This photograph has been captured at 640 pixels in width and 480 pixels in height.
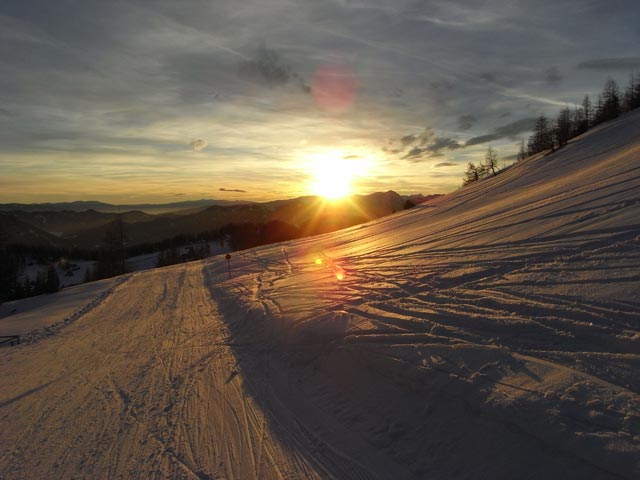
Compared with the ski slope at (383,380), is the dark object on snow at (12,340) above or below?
below

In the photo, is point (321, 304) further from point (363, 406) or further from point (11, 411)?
point (11, 411)

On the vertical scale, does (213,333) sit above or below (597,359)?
below

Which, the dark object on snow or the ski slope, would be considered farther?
the dark object on snow

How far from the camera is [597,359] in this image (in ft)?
19.1

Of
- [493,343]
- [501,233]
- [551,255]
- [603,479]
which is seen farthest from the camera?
[501,233]

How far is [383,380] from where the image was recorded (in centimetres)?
711

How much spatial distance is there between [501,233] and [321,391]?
12026 mm

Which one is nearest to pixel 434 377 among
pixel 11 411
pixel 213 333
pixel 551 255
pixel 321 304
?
pixel 321 304

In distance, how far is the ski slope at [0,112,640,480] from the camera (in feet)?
16.6

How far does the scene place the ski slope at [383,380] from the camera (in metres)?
5.06

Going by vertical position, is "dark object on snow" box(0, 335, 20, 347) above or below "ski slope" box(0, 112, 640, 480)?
below

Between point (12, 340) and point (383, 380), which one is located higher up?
point (383, 380)

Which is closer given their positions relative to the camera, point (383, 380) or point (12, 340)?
point (383, 380)

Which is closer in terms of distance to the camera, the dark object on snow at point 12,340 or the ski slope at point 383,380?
the ski slope at point 383,380
